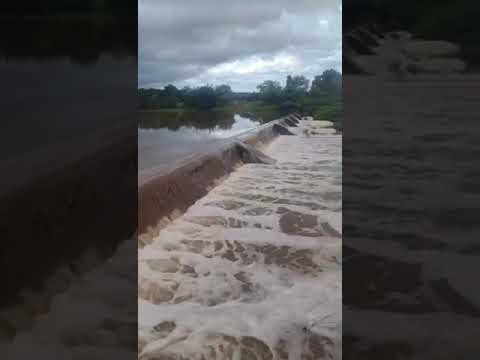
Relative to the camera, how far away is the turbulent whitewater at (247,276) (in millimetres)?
1956

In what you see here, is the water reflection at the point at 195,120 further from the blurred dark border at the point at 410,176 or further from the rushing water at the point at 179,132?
the blurred dark border at the point at 410,176

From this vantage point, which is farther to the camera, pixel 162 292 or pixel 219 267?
pixel 219 267

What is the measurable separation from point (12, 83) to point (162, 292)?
163 cm

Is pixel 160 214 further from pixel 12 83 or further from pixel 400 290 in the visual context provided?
pixel 400 290

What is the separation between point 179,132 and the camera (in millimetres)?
6281

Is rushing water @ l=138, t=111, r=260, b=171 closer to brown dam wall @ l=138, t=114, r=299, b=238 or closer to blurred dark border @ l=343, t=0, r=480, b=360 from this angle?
brown dam wall @ l=138, t=114, r=299, b=238

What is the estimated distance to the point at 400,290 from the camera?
38.9 inches

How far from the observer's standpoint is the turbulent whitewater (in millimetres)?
1956

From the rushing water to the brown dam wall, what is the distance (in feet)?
0.84

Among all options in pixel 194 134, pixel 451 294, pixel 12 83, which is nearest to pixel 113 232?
pixel 12 83

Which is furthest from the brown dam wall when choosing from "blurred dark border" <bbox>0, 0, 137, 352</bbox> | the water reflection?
"blurred dark border" <bbox>0, 0, 137, 352</bbox>

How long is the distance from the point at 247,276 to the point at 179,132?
3.81 m

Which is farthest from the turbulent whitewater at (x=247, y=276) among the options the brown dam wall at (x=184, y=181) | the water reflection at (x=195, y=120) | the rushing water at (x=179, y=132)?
the water reflection at (x=195, y=120)

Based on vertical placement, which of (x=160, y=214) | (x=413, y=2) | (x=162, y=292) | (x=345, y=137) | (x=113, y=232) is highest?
(x=413, y=2)
